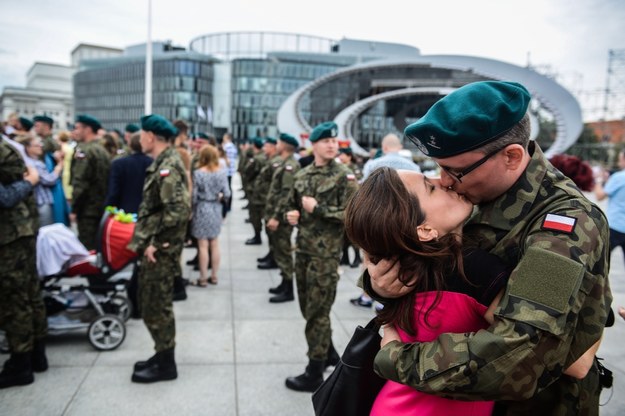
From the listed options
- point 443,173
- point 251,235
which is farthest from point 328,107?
point 443,173

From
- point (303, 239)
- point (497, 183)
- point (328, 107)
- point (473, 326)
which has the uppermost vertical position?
point (328, 107)

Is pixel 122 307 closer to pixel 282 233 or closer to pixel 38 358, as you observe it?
pixel 38 358

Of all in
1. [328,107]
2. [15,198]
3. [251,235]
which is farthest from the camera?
[328,107]

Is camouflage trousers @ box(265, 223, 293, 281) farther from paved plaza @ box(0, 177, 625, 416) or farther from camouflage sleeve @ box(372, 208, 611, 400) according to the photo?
camouflage sleeve @ box(372, 208, 611, 400)

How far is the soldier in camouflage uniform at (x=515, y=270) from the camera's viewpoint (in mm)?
1137

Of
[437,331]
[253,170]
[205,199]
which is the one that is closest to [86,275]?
[205,199]

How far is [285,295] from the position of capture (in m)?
6.39

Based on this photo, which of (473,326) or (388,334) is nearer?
(473,326)

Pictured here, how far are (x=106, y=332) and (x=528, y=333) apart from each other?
4361 mm

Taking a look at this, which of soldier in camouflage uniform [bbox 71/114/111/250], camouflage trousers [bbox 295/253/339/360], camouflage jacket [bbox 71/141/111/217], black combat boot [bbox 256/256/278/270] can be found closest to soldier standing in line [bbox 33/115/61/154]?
soldier in camouflage uniform [bbox 71/114/111/250]

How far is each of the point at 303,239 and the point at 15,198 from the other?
239 centimetres

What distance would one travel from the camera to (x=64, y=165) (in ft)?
28.4

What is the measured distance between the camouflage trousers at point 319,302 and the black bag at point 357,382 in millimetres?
2379

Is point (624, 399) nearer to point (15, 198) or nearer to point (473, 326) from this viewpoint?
point (473, 326)
